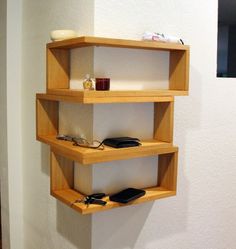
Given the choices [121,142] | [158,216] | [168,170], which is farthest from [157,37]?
[158,216]

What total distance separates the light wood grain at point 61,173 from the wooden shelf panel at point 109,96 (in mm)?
272

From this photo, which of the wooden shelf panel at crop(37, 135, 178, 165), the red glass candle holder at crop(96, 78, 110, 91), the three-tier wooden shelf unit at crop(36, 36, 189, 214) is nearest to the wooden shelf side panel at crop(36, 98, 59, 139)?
the three-tier wooden shelf unit at crop(36, 36, 189, 214)

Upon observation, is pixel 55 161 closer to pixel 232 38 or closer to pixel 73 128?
pixel 73 128

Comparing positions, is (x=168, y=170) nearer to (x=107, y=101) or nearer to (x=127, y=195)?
(x=127, y=195)

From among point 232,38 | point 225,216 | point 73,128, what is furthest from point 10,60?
point 232,38

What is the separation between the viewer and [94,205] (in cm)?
130

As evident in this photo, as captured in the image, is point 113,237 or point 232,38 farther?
point 232,38

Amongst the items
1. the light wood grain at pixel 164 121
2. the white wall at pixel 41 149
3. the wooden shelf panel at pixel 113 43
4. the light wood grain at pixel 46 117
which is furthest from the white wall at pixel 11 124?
the light wood grain at pixel 164 121

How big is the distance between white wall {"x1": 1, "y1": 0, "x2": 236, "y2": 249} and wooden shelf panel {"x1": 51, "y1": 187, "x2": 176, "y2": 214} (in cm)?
11

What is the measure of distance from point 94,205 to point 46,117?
536mm

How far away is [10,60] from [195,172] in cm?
120

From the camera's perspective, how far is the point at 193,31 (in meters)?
1.65

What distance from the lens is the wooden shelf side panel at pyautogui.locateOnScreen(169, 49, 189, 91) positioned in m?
1.48

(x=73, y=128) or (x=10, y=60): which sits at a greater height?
(x=10, y=60)
